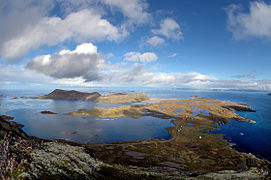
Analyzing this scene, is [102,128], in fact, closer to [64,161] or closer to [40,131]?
[40,131]

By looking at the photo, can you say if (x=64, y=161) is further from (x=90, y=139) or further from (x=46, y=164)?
(x=90, y=139)

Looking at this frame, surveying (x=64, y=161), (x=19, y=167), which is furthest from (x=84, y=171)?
(x=19, y=167)

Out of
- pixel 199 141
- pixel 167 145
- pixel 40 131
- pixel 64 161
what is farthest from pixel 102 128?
pixel 64 161

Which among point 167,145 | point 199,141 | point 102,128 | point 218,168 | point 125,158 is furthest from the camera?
point 102,128

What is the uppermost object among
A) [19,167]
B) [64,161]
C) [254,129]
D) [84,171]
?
[19,167]

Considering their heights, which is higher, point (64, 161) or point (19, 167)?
point (19, 167)

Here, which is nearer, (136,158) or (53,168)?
(53,168)

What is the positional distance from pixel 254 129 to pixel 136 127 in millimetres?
79348

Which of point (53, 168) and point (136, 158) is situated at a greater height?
point (53, 168)

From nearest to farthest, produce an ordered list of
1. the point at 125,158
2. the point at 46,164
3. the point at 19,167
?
the point at 19,167
the point at 46,164
the point at 125,158

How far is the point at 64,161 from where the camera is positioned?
71.4ft

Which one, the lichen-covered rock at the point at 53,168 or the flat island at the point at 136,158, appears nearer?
the lichen-covered rock at the point at 53,168

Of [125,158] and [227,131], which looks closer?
[125,158]

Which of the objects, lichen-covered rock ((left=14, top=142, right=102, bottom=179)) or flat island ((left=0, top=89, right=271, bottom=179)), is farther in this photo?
flat island ((left=0, top=89, right=271, bottom=179))
